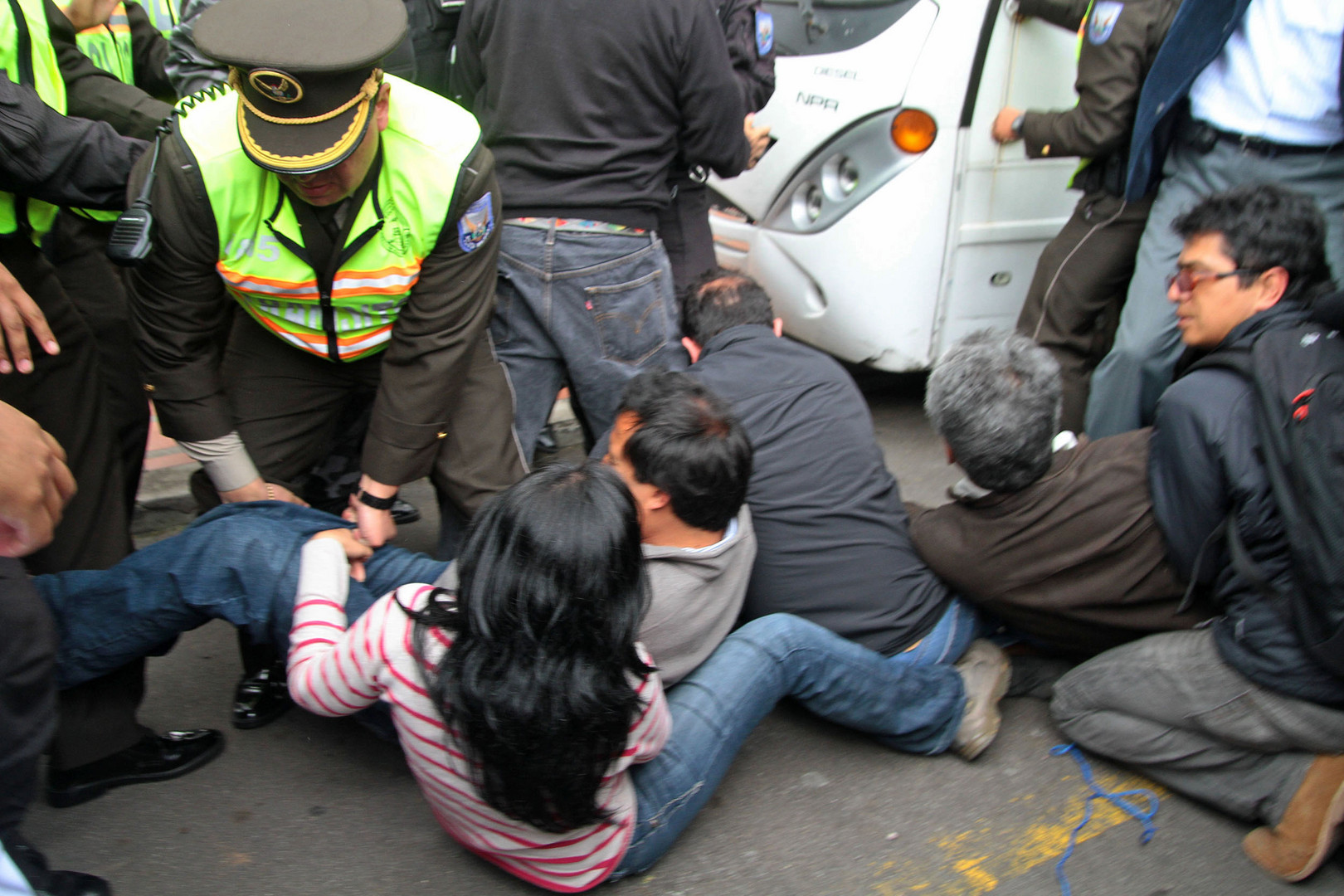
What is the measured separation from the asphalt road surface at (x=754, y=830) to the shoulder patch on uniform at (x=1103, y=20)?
1.90 metres

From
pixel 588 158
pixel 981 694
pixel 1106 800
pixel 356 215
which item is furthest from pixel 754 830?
pixel 588 158

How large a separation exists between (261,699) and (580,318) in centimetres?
122

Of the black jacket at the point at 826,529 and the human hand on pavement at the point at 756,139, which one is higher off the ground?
the human hand on pavement at the point at 756,139

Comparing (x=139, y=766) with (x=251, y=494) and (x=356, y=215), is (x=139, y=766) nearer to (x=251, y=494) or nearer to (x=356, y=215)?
(x=251, y=494)

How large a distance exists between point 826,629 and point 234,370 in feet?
5.04

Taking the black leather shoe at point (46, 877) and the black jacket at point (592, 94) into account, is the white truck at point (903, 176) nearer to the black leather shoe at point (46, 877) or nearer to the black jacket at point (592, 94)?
the black jacket at point (592, 94)

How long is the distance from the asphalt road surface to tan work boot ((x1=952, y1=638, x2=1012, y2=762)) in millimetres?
60

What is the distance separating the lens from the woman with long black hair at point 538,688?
5.06ft

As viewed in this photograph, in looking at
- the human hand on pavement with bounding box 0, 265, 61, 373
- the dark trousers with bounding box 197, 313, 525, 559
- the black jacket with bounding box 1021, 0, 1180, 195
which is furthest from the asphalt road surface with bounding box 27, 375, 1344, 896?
the black jacket with bounding box 1021, 0, 1180, 195

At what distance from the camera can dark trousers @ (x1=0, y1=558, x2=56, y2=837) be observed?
1.54m

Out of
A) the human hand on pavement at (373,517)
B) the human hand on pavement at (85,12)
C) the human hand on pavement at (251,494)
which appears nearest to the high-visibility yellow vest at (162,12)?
the human hand on pavement at (85,12)

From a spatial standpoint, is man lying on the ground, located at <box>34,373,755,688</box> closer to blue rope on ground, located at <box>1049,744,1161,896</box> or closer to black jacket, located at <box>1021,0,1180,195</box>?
blue rope on ground, located at <box>1049,744,1161,896</box>

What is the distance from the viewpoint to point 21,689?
61.9 inches

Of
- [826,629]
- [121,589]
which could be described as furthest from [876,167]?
[121,589]
